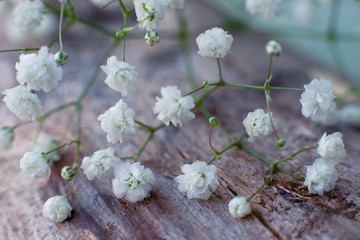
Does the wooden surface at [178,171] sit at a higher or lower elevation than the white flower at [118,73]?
lower

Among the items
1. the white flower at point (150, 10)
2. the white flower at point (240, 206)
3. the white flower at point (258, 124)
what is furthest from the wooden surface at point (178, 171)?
the white flower at point (150, 10)

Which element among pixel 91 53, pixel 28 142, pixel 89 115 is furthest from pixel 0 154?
pixel 91 53

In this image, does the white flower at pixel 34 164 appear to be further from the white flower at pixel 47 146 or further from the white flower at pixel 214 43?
the white flower at pixel 214 43

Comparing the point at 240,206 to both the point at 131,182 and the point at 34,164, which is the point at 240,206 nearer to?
the point at 131,182

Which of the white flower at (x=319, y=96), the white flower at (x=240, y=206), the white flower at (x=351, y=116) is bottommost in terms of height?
the white flower at (x=351, y=116)

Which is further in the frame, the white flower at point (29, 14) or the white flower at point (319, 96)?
the white flower at point (29, 14)

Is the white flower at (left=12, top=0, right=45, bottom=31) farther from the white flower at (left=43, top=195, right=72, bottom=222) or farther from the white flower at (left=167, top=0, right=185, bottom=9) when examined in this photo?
the white flower at (left=43, top=195, right=72, bottom=222)

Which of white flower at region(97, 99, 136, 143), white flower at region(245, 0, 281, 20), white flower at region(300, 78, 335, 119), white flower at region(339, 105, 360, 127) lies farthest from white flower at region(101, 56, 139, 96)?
white flower at region(339, 105, 360, 127)
